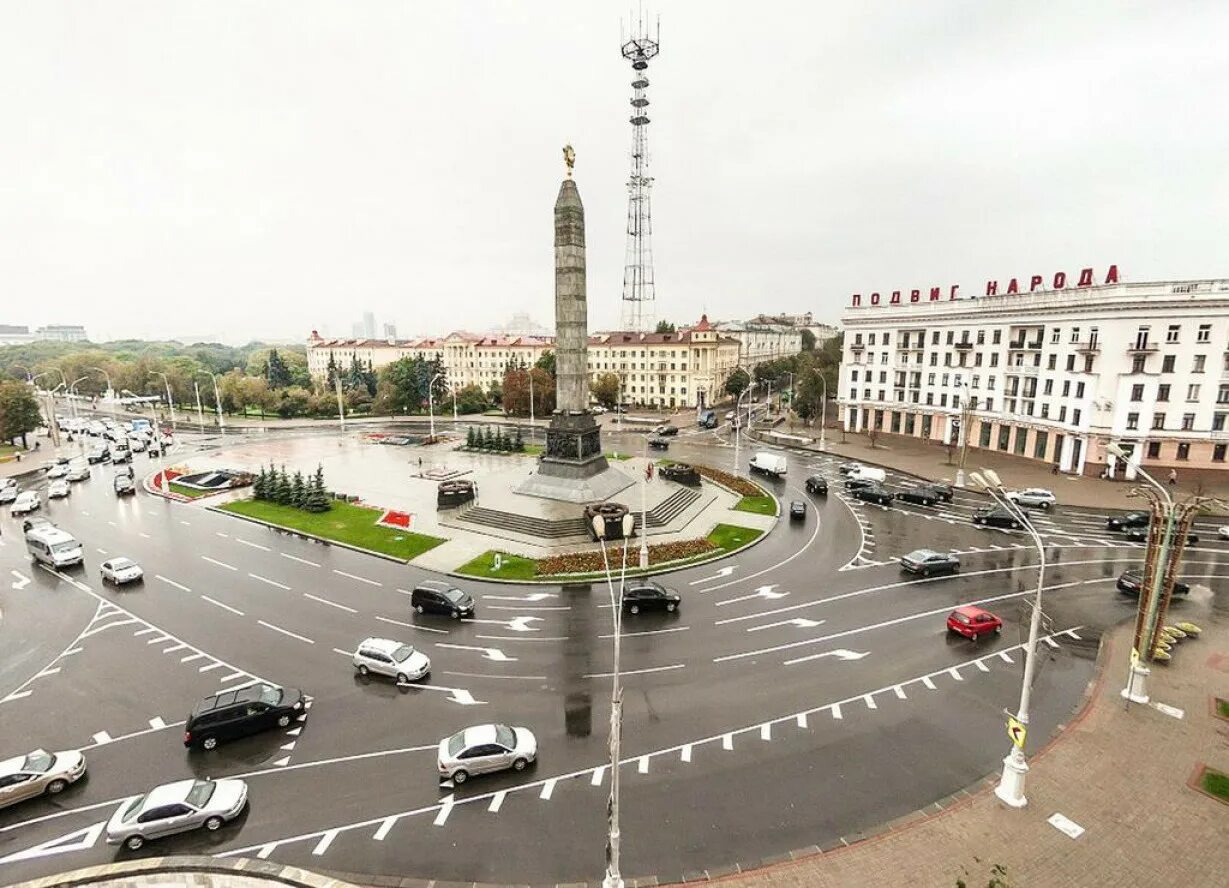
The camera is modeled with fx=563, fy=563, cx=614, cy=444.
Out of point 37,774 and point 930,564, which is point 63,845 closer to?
point 37,774

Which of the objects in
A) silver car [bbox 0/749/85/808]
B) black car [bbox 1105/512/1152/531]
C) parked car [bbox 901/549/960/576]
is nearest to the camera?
silver car [bbox 0/749/85/808]

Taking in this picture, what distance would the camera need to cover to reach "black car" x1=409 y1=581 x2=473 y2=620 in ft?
87.4

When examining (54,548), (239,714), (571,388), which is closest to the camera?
(239,714)

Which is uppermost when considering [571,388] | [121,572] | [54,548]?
[571,388]

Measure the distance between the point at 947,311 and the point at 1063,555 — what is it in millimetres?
43043

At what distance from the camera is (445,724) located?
19125 mm

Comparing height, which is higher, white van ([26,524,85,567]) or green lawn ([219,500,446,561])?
white van ([26,524,85,567])

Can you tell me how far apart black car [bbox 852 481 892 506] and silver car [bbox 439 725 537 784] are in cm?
3861

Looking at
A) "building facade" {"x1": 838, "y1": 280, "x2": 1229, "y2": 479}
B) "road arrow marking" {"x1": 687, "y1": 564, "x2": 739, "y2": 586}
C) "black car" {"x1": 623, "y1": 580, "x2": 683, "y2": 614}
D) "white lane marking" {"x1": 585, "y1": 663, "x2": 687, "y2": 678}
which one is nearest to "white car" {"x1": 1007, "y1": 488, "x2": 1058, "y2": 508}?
"building facade" {"x1": 838, "y1": 280, "x2": 1229, "y2": 479}

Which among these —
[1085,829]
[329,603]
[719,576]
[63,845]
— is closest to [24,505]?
[329,603]

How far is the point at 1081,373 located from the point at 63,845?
7315 centimetres

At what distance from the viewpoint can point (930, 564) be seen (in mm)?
31625

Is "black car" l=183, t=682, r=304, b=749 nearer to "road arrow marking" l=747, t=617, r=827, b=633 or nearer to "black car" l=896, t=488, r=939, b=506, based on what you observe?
"road arrow marking" l=747, t=617, r=827, b=633

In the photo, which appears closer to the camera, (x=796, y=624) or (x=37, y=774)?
(x=37, y=774)
